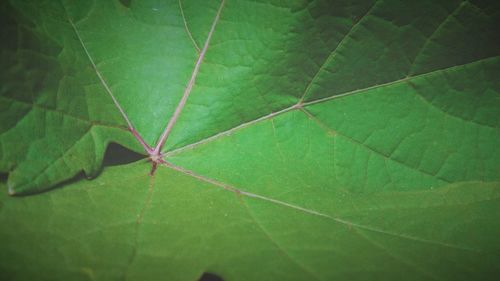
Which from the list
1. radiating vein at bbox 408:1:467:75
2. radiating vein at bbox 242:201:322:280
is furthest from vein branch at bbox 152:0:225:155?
radiating vein at bbox 408:1:467:75

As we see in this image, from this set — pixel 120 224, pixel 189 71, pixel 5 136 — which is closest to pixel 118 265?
pixel 120 224

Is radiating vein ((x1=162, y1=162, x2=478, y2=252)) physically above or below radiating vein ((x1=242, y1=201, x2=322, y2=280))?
above

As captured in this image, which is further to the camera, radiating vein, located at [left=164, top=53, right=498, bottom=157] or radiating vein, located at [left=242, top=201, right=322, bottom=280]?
radiating vein, located at [left=164, top=53, right=498, bottom=157]

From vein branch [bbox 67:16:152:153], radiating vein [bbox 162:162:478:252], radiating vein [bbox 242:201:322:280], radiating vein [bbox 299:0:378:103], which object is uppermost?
radiating vein [bbox 299:0:378:103]

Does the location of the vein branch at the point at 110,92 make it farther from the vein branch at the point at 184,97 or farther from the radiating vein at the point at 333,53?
the radiating vein at the point at 333,53

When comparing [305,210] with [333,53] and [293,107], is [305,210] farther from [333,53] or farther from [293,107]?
[333,53]

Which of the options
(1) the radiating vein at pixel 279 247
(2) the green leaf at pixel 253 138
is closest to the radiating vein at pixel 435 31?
(2) the green leaf at pixel 253 138

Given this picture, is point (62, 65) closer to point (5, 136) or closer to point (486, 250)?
point (5, 136)

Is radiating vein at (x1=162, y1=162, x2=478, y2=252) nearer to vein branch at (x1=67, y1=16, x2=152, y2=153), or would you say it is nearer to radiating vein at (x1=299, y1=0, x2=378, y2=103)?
vein branch at (x1=67, y1=16, x2=152, y2=153)

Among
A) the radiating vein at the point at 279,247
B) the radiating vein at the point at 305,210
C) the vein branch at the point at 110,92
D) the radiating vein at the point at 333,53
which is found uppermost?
the radiating vein at the point at 333,53
